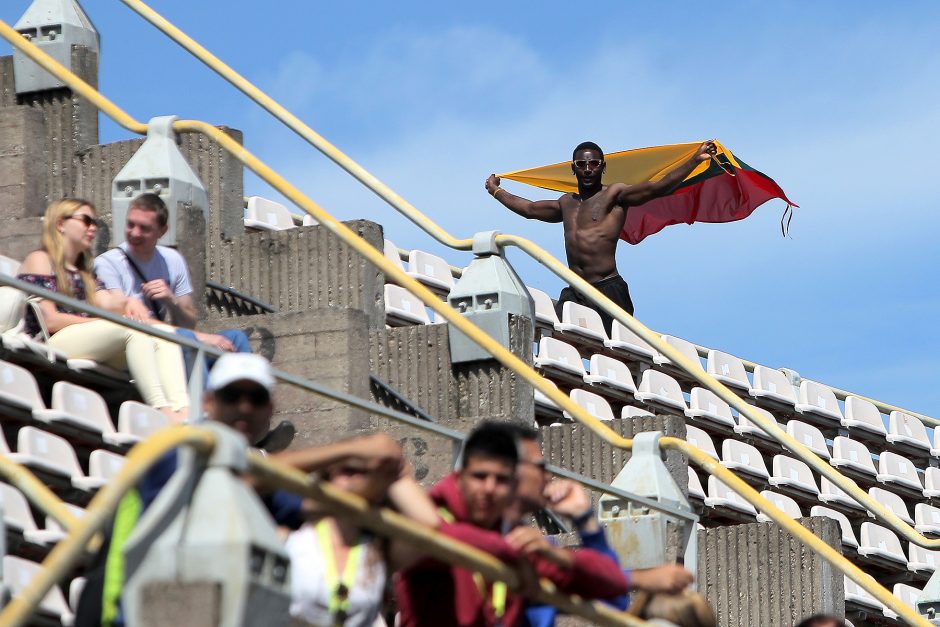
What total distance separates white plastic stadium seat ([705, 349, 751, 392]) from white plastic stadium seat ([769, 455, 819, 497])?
1.45m

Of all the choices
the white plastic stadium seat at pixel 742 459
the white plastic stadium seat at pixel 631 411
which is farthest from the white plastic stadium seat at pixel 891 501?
the white plastic stadium seat at pixel 631 411

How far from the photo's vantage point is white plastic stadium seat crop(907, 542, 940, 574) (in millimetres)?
13961

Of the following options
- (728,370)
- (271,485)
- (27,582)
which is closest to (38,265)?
(27,582)

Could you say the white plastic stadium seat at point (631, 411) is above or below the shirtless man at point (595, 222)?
below

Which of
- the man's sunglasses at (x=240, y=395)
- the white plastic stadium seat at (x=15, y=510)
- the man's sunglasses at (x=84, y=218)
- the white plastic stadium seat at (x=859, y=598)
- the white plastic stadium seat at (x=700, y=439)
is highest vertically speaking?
the man's sunglasses at (x=84, y=218)

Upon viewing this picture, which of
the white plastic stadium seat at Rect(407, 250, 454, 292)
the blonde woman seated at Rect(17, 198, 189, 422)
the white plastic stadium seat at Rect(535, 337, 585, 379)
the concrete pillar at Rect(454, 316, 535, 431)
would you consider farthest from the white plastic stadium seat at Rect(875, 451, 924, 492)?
the blonde woman seated at Rect(17, 198, 189, 422)

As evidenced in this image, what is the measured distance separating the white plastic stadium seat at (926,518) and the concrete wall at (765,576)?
4.72 meters

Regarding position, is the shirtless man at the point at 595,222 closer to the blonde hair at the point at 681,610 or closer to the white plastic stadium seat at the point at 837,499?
the white plastic stadium seat at the point at 837,499

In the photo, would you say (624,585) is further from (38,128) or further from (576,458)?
(38,128)

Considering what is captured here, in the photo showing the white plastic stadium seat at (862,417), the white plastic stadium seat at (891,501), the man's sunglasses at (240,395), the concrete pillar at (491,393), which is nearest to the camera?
the man's sunglasses at (240,395)

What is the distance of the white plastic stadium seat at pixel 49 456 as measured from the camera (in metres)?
7.84

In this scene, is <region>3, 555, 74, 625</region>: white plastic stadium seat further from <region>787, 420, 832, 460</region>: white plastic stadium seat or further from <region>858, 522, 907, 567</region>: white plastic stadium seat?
<region>787, 420, 832, 460</region>: white plastic stadium seat

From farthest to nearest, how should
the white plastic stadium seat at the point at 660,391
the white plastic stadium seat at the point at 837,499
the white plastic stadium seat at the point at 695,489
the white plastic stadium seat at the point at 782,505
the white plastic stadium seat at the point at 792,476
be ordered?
1. the white plastic stadium seat at the point at 837,499
2. the white plastic stadium seat at the point at 660,391
3. the white plastic stadium seat at the point at 792,476
4. the white plastic stadium seat at the point at 782,505
5. the white plastic stadium seat at the point at 695,489

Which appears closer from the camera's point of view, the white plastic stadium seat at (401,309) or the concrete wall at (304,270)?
the concrete wall at (304,270)
